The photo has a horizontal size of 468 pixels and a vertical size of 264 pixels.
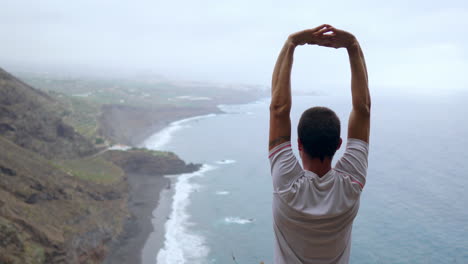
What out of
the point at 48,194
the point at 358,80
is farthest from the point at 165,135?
the point at 358,80

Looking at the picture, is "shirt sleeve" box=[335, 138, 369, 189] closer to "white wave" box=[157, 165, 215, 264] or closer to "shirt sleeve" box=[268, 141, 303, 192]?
"shirt sleeve" box=[268, 141, 303, 192]

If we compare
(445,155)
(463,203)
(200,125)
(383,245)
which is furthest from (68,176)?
(200,125)

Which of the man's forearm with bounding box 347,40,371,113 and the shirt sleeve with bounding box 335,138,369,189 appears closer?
the shirt sleeve with bounding box 335,138,369,189

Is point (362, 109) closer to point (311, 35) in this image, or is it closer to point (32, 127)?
point (311, 35)

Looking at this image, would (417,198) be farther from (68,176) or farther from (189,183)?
(68,176)

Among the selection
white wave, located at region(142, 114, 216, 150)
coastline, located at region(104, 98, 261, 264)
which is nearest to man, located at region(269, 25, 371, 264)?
coastline, located at region(104, 98, 261, 264)
